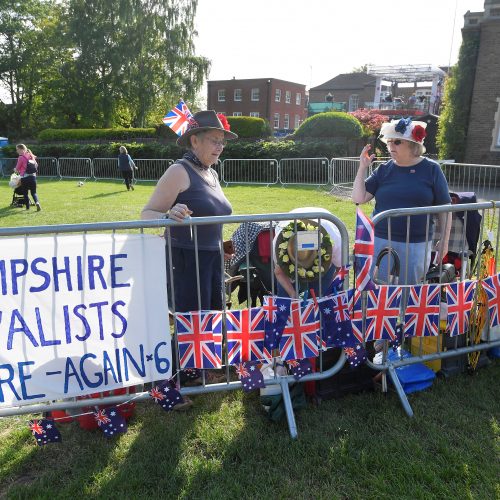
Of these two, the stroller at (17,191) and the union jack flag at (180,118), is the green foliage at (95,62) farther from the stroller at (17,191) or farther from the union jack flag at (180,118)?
the union jack flag at (180,118)

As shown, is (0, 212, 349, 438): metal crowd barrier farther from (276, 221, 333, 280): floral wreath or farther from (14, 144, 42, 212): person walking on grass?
(14, 144, 42, 212): person walking on grass

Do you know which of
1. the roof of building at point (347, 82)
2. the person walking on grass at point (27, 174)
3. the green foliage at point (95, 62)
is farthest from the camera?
the roof of building at point (347, 82)

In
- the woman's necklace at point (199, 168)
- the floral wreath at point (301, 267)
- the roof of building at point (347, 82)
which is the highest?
the roof of building at point (347, 82)

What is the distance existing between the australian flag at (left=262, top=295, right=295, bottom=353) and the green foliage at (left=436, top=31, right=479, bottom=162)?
18338 mm

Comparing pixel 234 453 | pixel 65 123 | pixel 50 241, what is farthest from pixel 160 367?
pixel 65 123

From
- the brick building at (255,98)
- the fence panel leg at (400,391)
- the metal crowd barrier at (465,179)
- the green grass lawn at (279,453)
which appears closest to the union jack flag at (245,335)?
the green grass lawn at (279,453)

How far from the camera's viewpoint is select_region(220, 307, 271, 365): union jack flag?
286 centimetres

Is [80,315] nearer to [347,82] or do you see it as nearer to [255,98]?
[255,98]

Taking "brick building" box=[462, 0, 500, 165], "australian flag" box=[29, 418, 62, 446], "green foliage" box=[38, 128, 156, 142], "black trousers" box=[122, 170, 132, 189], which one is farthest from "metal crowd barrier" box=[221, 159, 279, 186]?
"australian flag" box=[29, 418, 62, 446]

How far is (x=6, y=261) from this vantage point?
96.0 inches

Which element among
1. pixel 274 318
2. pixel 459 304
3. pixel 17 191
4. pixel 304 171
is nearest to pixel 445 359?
pixel 459 304

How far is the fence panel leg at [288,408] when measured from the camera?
2879mm

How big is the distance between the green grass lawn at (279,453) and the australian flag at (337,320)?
0.53 meters

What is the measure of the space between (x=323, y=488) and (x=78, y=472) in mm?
1398
